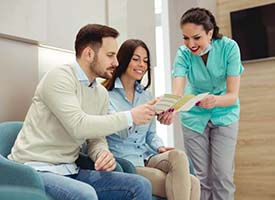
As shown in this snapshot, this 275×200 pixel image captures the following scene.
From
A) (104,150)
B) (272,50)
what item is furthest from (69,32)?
(272,50)

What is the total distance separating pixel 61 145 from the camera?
1560 millimetres

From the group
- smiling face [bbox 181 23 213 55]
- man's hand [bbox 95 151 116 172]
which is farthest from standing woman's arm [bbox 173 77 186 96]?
man's hand [bbox 95 151 116 172]

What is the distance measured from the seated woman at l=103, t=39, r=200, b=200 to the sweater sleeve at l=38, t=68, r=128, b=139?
0.43 metres

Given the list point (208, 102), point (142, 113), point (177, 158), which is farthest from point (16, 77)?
point (208, 102)

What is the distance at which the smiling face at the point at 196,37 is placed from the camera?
2.21 meters

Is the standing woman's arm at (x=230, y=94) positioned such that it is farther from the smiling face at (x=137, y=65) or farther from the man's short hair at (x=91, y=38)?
the man's short hair at (x=91, y=38)

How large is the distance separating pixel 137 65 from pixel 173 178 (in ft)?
2.16

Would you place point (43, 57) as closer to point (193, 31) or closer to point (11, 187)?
point (193, 31)

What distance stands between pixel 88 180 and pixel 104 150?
0.16 meters

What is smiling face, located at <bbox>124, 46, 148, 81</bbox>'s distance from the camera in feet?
6.83

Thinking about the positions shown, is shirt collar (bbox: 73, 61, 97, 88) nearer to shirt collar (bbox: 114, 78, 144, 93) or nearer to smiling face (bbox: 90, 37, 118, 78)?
smiling face (bbox: 90, 37, 118, 78)

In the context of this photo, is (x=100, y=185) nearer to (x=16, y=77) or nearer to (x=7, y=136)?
(x=7, y=136)

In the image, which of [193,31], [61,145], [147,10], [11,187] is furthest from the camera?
[147,10]

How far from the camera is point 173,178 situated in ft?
5.97
